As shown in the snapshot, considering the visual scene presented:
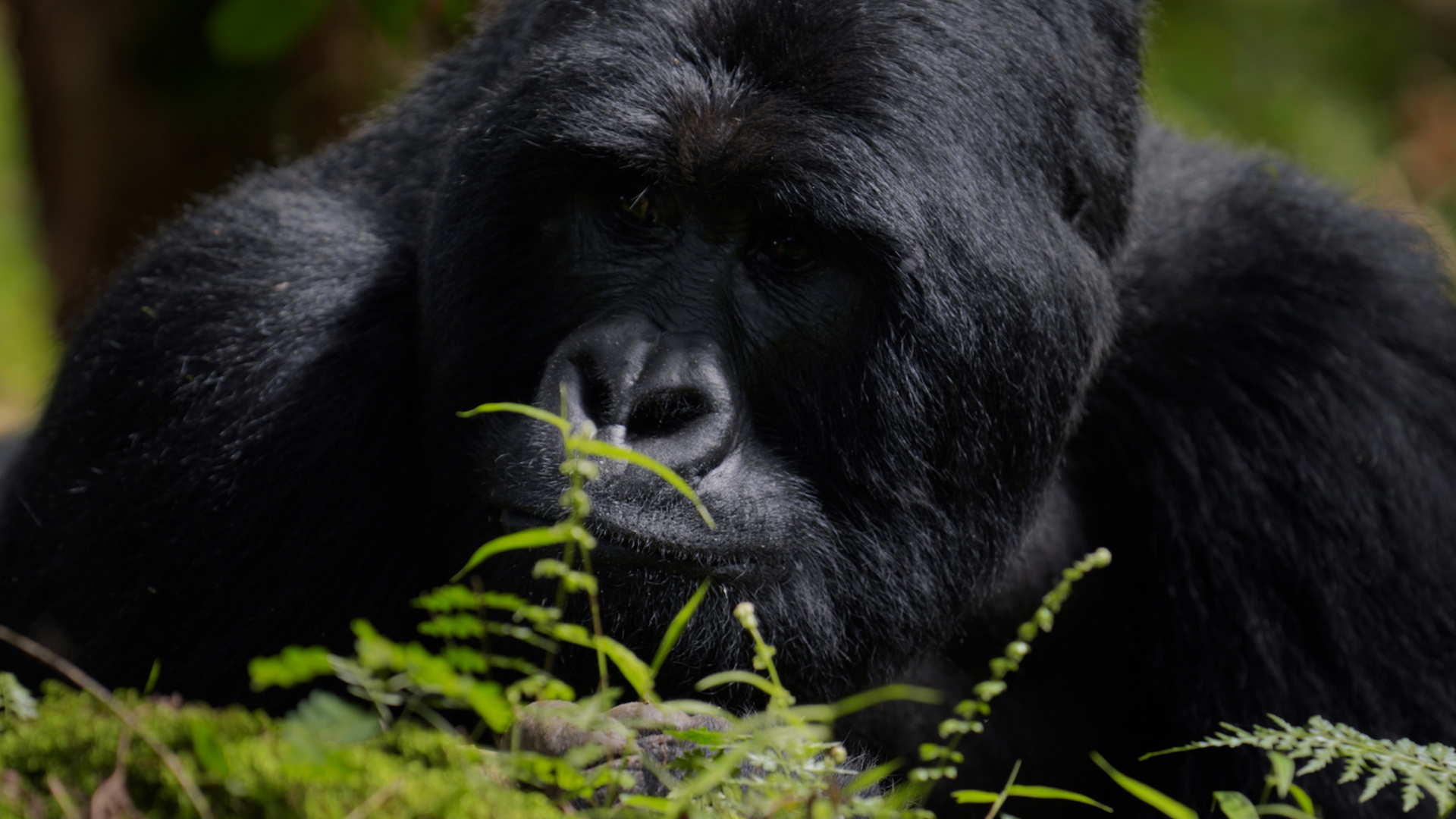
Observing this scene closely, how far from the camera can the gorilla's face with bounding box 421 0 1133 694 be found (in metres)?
2.74

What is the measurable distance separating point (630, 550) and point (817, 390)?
60 cm

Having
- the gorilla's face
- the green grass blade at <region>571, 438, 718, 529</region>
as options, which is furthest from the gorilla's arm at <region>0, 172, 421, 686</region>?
the green grass blade at <region>571, 438, 718, 529</region>

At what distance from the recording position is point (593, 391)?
2705 millimetres

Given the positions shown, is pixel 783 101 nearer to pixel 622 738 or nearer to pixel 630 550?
pixel 630 550

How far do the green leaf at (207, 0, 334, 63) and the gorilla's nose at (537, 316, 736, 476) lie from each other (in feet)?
10.9

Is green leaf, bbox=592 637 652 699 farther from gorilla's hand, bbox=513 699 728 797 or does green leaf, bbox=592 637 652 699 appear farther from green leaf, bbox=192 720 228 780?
green leaf, bbox=192 720 228 780

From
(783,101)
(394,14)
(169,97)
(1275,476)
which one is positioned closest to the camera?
(783,101)

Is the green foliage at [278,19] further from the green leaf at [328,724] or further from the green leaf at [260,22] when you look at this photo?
the green leaf at [328,724]

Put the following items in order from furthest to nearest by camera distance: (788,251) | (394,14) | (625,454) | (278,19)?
1. (278,19)
2. (394,14)
3. (788,251)
4. (625,454)

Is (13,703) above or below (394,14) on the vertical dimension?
below

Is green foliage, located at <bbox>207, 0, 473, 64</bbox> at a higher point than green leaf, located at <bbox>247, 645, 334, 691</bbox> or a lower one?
lower

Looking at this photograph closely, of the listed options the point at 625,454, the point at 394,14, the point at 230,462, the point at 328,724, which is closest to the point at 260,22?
the point at 394,14

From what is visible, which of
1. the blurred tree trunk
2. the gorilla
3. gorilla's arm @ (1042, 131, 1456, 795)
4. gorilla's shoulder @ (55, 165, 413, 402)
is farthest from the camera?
the blurred tree trunk

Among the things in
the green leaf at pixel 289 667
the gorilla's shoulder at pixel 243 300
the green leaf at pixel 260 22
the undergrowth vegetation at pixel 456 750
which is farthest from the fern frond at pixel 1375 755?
the green leaf at pixel 260 22
